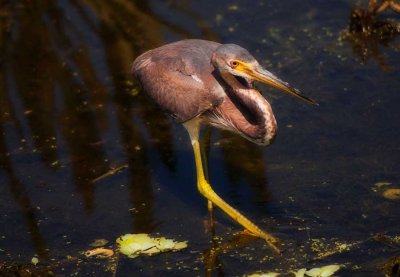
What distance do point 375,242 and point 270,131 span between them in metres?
1.07

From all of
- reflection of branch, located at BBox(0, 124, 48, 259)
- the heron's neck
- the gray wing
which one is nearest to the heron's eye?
the heron's neck

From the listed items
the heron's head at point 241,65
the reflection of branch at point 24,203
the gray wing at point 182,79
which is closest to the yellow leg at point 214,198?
the gray wing at point 182,79

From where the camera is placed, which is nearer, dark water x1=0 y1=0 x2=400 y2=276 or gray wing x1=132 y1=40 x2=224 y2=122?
dark water x1=0 y1=0 x2=400 y2=276

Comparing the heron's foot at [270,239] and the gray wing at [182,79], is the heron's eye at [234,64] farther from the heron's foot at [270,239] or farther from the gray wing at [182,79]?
the heron's foot at [270,239]

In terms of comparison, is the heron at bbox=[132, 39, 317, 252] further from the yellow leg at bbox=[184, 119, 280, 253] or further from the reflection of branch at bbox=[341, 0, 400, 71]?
the reflection of branch at bbox=[341, 0, 400, 71]

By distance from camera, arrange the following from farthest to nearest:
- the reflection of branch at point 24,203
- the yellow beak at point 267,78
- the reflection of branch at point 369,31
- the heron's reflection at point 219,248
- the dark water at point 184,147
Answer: the reflection of branch at point 369,31 → the reflection of branch at point 24,203 → the dark water at point 184,147 → the heron's reflection at point 219,248 → the yellow beak at point 267,78

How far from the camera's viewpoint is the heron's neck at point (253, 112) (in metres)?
6.42

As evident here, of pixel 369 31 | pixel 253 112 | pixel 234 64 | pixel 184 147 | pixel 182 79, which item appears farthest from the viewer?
pixel 369 31

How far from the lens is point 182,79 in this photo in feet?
22.2

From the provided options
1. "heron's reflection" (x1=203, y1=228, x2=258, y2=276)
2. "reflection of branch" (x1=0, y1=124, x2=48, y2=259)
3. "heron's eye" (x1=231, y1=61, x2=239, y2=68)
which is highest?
"heron's eye" (x1=231, y1=61, x2=239, y2=68)

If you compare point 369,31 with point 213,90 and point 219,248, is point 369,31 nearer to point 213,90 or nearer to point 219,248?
point 213,90

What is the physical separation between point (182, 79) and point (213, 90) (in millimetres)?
294

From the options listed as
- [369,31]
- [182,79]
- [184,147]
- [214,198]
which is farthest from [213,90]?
[369,31]

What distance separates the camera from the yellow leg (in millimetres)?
6562
